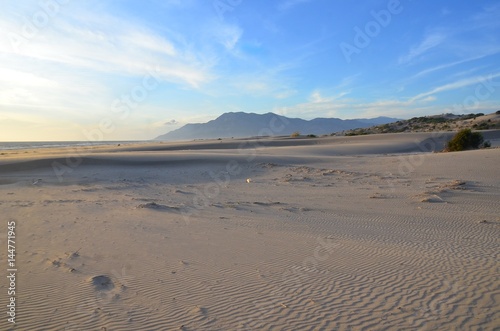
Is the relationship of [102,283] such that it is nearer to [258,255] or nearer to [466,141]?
[258,255]

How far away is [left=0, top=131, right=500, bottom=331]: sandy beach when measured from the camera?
4.33 meters

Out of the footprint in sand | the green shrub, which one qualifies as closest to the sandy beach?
the footprint in sand

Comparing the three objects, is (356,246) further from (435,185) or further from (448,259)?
(435,185)

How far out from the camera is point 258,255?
21.0 ft

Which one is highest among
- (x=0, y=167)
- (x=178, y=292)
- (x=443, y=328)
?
(x=0, y=167)

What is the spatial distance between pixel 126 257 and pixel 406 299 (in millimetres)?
4788

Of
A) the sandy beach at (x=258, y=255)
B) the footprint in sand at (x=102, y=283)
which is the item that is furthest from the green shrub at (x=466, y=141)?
the footprint in sand at (x=102, y=283)

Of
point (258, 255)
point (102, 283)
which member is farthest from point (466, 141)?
point (102, 283)

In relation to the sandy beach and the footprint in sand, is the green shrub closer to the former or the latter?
the sandy beach

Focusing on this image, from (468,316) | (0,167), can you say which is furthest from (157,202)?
(0,167)

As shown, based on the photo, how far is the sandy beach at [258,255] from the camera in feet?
14.2

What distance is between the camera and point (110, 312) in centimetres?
432

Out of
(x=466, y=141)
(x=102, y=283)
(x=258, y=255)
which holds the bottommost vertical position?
(x=258, y=255)

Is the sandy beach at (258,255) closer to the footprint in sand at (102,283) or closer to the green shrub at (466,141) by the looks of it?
the footprint in sand at (102,283)
